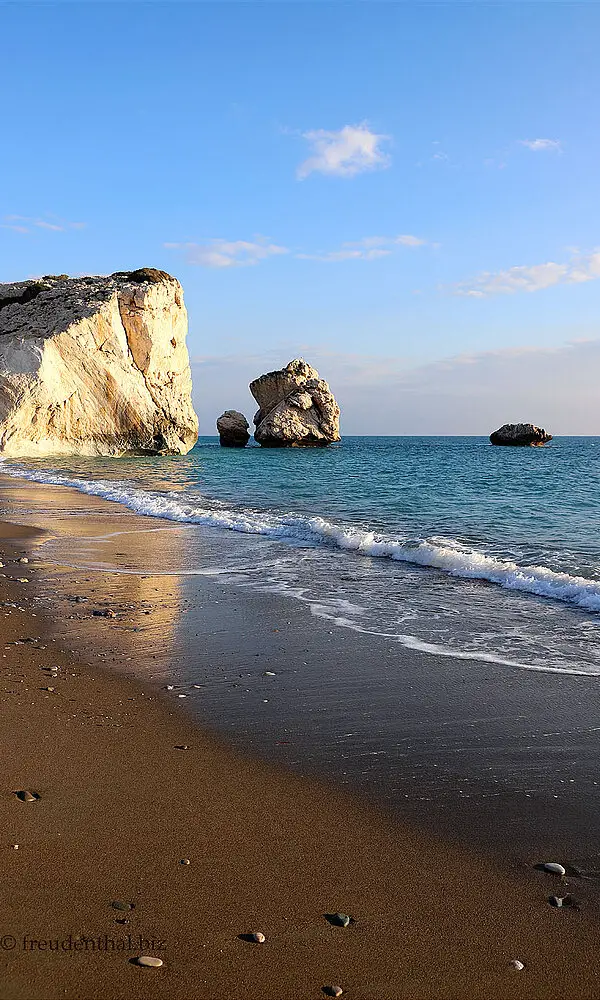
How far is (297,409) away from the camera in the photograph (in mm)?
83062

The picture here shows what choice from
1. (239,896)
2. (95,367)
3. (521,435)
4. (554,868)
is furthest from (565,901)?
(521,435)

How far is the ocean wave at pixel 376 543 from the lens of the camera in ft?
29.1

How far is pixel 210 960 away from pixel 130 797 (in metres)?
1.21

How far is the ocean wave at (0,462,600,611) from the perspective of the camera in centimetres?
887

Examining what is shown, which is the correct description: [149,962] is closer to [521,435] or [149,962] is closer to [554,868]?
[554,868]

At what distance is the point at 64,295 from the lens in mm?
53094

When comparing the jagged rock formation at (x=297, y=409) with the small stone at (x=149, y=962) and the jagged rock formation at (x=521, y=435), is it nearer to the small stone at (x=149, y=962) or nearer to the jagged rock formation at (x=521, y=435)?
the jagged rock formation at (x=521, y=435)

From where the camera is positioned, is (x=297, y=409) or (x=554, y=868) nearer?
(x=554, y=868)

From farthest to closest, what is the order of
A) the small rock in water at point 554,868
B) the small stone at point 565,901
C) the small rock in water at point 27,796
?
the small rock in water at point 27,796 < the small rock in water at point 554,868 < the small stone at point 565,901

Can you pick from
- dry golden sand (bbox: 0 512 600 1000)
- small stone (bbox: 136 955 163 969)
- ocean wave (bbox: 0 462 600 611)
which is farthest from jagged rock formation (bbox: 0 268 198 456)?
small stone (bbox: 136 955 163 969)

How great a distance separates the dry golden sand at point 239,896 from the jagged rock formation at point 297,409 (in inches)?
3127

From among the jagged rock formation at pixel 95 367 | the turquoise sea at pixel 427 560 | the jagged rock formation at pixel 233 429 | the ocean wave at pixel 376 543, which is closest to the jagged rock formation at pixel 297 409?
the jagged rock formation at pixel 233 429

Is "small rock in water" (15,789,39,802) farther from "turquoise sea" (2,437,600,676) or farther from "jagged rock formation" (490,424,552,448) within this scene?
"jagged rock formation" (490,424,552,448)

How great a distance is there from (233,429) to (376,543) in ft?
271
